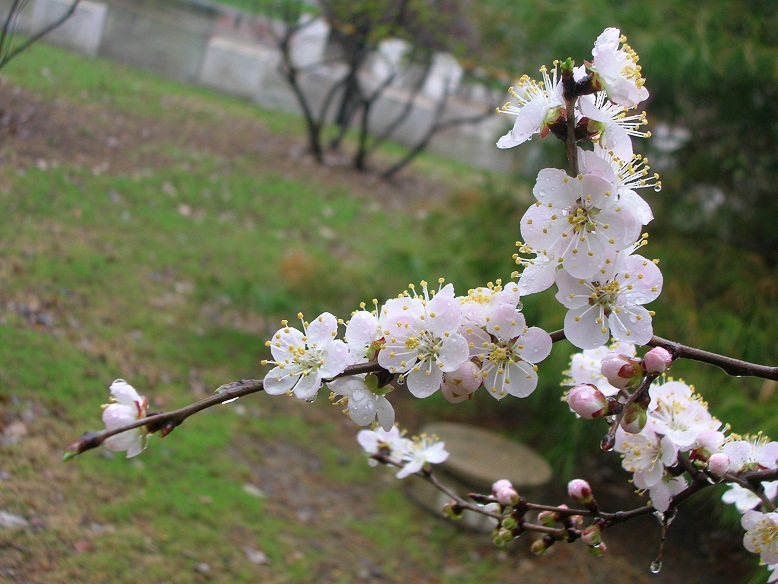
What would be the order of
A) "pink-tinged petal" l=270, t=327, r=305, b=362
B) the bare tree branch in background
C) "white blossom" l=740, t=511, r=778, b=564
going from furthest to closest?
the bare tree branch in background → "white blossom" l=740, t=511, r=778, b=564 → "pink-tinged petal" l=270, t=327, r=305, b=362

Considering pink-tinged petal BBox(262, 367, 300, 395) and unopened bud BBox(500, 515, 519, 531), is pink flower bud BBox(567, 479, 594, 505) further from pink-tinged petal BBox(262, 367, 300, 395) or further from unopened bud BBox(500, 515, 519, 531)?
pink-tinged petal BBox(262, 367, 300, 395)

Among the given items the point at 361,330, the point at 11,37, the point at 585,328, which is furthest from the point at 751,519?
the point at 11,37

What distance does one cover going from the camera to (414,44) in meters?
7.39

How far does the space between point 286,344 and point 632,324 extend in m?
0.44

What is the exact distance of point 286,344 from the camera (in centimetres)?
102

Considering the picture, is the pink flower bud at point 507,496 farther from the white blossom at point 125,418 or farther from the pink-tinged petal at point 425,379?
the white blossom at point 125,418

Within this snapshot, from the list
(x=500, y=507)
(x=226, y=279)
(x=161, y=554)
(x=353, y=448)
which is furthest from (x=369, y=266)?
(x=500, y=507)

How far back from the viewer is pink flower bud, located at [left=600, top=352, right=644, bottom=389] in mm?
972

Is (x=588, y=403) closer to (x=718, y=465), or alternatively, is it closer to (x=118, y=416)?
(x=718, y=465)

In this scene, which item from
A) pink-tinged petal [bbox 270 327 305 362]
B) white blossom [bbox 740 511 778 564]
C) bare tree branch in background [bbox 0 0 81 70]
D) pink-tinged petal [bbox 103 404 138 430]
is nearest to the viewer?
pink-tinged petal [bbox 103 404 138 430]

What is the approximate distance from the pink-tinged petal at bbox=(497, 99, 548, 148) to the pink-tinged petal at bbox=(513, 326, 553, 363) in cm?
24

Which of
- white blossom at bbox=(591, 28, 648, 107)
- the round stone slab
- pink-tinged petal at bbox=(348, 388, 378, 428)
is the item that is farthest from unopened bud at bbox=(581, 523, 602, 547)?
the round stone slab

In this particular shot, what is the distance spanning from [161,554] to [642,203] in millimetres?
1940

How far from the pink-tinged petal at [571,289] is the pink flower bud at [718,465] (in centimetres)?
35
